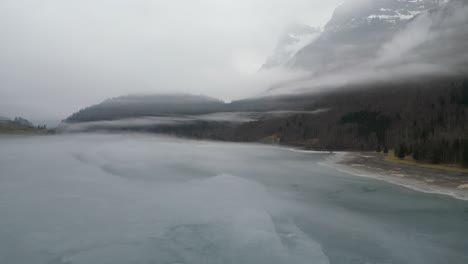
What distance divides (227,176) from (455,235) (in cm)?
2136

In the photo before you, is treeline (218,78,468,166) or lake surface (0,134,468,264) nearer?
lake surface (0,134,468,264)

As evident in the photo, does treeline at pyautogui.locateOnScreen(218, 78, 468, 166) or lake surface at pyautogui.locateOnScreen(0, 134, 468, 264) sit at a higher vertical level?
treeline at pyautogui.locateOnScreen(218, 78, 468, 166)

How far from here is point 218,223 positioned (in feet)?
52.0

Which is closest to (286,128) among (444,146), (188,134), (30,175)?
(188,134)

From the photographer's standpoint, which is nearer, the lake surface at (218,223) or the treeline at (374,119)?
the lake surface at (218,223)

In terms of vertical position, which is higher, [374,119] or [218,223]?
[374,119]

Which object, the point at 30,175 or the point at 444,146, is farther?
the point at 444,146

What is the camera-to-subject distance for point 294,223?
16359 millimetres

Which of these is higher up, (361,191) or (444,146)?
(444,146)

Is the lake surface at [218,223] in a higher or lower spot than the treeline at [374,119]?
lower

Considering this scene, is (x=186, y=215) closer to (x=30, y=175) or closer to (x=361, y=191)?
(x=361, y=191)

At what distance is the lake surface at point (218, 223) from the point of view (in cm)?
1190

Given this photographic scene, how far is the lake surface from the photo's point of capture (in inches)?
468

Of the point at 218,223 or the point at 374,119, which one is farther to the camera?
the point at 374,119
